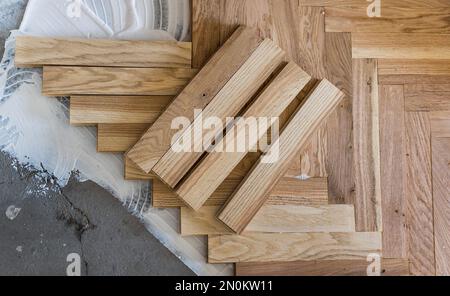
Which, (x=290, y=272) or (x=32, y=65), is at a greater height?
(x=32, y=65)

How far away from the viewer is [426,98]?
1206mm

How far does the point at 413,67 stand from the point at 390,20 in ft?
0.46

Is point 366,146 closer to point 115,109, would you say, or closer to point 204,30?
point 204,30

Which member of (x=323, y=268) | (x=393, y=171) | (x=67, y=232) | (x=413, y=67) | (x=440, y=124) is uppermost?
(x=413, y=67)

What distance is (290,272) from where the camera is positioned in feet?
3.65

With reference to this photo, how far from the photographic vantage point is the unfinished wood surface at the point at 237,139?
106 centimetres

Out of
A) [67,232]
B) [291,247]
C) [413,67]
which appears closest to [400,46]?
[413,67]

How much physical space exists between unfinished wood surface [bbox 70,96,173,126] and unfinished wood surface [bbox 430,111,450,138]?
27.7 inches

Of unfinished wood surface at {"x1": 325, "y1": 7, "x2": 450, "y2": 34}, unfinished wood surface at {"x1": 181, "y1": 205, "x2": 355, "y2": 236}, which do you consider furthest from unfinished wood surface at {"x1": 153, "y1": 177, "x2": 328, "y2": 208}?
unfinished wood surface at {"x1": 325, "y1": 7, "x2": 450, "y2": 34}

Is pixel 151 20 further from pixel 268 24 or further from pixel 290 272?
pixel 290 272

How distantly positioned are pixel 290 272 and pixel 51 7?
88cm

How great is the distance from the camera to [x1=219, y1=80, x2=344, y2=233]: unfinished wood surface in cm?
107

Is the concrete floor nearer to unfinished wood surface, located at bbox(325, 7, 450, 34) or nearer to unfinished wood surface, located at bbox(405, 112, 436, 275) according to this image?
unfinished wood surface, located at bbox(405, 112, 436, 275)
